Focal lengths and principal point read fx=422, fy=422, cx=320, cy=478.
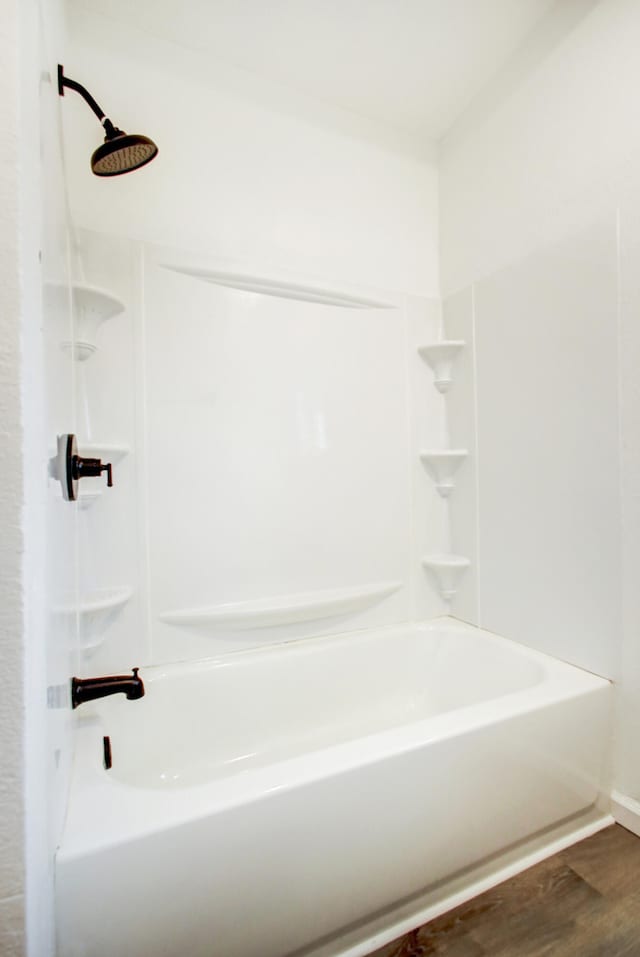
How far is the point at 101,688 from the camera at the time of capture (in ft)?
3.25

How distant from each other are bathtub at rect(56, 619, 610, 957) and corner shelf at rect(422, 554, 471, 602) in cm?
32

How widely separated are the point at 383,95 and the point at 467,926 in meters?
2.85

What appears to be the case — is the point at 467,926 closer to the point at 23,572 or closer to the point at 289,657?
the point at 289,657

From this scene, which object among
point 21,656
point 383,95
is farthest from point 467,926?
point 383,95

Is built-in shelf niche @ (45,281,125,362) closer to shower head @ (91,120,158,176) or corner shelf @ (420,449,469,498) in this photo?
shower head @ (91,120,158,176)

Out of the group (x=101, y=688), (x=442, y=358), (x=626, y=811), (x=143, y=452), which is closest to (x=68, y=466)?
(x=101, y=688)

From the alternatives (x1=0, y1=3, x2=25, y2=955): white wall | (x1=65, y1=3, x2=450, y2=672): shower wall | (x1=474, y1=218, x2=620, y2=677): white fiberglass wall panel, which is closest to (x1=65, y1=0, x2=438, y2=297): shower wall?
(x1=65, y1=3, x2=450, y2=672): shower wall

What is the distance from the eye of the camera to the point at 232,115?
1649 millimetres

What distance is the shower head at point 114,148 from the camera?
3.58 ft

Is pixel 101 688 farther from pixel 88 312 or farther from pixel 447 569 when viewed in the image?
pixel 447 569

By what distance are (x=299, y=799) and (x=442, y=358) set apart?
1.78 m

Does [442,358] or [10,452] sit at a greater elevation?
[442,358]

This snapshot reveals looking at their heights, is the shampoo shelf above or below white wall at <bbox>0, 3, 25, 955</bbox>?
below

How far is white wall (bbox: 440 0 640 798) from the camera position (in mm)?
1337
